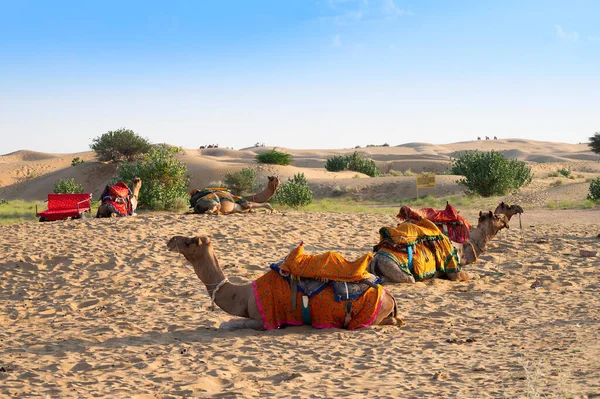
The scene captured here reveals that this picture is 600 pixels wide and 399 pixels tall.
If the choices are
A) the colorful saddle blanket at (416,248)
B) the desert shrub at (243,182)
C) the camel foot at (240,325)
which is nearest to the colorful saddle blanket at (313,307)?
the camel foot at (240,325)

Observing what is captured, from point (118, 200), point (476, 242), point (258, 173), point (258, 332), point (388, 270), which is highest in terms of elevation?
point (258, 173)

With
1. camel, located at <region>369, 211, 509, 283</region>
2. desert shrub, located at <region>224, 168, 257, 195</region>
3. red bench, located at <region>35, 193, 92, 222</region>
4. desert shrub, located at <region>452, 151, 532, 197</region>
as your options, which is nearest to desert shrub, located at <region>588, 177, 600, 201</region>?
desert shrub, located at <region>452, 151, 532, 197</region>

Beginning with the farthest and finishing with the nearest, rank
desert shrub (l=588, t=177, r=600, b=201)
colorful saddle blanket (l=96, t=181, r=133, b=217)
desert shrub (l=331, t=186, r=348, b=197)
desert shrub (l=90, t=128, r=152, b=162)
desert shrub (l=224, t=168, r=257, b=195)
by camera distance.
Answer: desert shrub (l=90, t=128, r=152, b=162), desert shrub (l=224, t=168, r=257, b=195), desert shrub (l=331, t=186, r=348, b=197), desert shrub (l=588, t=177, r=600, b=201), colorful saddle blanket (l=96, t=181, r=133, b=217)

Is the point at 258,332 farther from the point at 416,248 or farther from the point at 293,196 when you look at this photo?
the point at 293,196

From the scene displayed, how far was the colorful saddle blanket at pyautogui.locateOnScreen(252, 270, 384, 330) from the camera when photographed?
6.93 metres

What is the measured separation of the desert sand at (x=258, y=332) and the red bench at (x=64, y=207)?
1919 mm

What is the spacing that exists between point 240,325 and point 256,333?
226 millimetres

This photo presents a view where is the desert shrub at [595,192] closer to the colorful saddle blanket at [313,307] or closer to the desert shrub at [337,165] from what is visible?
the colorful saddle blanket at [313,307]

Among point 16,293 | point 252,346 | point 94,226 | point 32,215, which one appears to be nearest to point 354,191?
point 32,215

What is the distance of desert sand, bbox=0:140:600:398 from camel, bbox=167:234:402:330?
0.19m

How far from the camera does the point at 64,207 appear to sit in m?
17.6

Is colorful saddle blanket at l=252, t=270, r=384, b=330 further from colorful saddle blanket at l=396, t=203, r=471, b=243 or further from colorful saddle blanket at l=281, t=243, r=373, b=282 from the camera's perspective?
colorful saddle blanket at l=396, t=203, r=471, b=243

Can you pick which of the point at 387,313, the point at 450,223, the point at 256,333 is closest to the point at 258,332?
the point at 256,333

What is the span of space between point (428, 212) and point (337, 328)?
15.0ft
